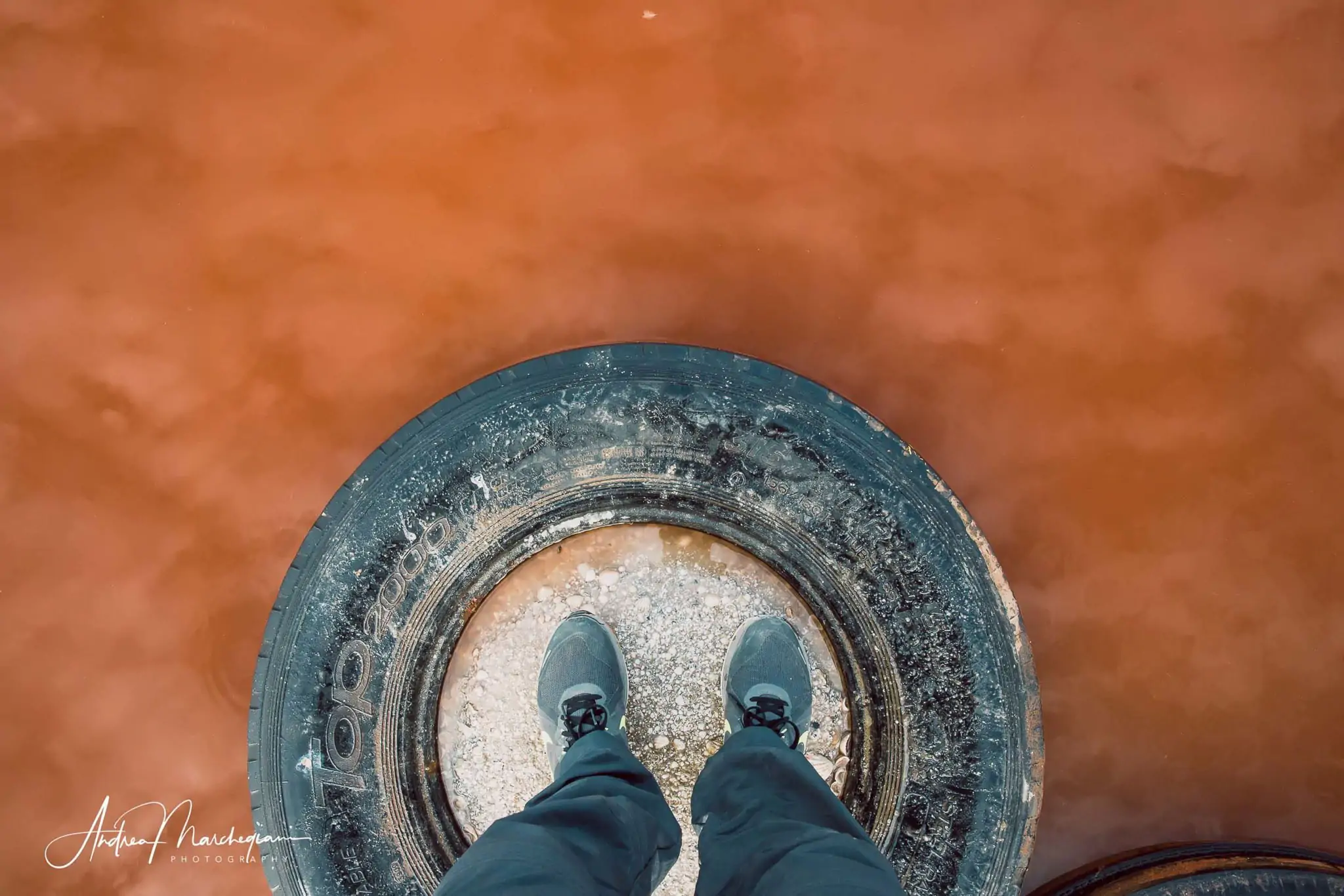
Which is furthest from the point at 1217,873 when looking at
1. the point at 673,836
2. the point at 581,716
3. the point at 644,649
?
the point at 581,716

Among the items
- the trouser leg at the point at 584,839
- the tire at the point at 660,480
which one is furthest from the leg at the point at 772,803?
the tire at the point at 660,480

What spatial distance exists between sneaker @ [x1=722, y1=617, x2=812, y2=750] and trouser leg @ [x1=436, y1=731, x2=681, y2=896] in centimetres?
29

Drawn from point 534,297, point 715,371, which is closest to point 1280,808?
point 715,371

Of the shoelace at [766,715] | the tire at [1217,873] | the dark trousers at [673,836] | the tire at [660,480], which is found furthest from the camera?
the tire at [1217,873]

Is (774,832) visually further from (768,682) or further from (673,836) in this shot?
(768,682)

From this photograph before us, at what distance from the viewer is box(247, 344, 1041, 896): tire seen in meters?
1.65

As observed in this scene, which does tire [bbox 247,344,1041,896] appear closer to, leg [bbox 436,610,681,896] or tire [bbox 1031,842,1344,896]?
leg [bbox 436,610,681,896]

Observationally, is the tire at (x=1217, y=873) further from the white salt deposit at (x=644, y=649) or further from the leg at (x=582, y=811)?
the leg at (x=582, y=811)

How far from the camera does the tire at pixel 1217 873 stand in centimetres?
187

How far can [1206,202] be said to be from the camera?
2277mm

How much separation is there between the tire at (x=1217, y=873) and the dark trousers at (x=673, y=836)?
3.40 feet

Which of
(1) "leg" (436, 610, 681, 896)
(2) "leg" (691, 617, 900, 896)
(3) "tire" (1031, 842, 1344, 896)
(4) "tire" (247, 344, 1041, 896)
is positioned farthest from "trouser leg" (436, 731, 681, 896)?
(3) "tire" (1031, 842, 1344, 896)

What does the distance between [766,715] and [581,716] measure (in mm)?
470

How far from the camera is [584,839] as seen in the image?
142 cm
